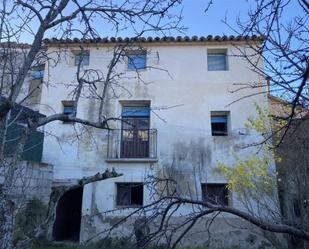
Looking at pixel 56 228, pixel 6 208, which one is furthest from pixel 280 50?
pixel 56 228

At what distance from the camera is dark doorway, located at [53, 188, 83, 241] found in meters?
14.4

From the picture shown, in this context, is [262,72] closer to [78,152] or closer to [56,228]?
[78,152]

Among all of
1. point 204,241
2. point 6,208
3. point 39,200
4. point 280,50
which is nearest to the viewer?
point 280,50

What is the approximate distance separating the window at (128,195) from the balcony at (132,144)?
1118 millimetres

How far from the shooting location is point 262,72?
13.7 ft

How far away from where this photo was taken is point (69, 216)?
49.9ft

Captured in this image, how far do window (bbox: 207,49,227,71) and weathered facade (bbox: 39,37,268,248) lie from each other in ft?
0.13

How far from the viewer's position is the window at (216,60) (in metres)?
14.5

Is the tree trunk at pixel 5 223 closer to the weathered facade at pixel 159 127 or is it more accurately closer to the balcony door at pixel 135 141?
the weathered facade at pixel 159 127

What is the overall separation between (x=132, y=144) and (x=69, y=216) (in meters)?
4.50

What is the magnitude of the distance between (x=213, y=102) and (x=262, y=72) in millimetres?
9747

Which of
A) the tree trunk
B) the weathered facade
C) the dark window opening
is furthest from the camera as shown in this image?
the weathered facade

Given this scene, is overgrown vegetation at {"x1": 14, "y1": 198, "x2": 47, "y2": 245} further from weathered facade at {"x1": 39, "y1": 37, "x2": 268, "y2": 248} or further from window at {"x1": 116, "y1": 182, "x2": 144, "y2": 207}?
window at {"x1": 116, "y1": 182, "x2": 144, "y2": 207}

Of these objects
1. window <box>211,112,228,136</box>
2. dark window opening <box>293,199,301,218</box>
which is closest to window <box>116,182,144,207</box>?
window <box>211,112,228,136</box>
